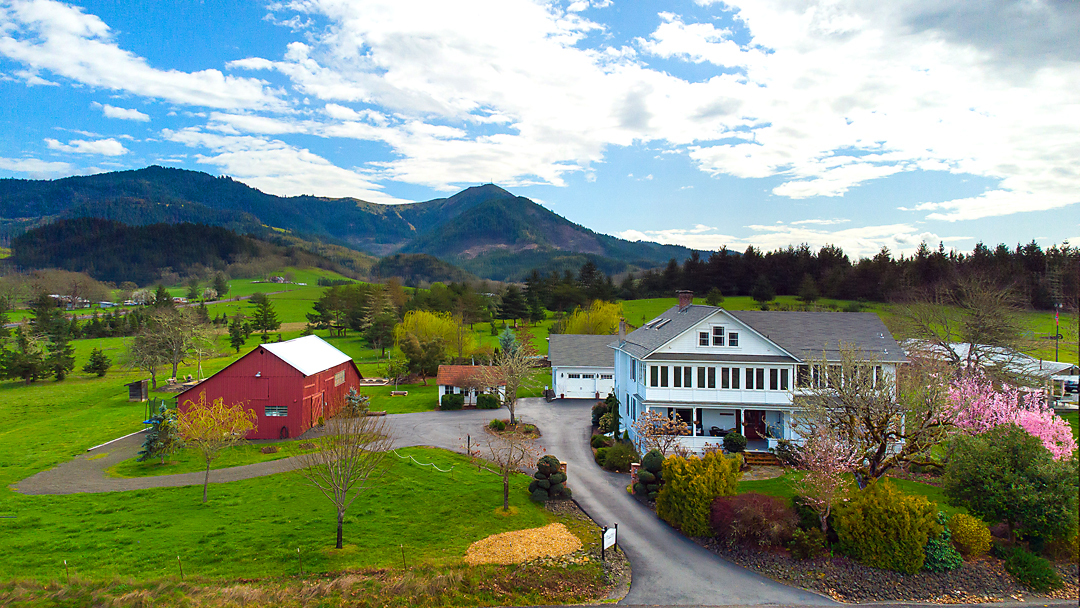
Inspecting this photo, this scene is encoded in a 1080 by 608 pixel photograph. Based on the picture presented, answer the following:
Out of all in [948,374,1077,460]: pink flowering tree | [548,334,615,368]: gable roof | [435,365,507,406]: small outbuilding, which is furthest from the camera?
[548,334,615,368]: gable roof

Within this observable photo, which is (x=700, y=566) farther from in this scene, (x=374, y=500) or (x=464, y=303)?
(x=464, y=303)

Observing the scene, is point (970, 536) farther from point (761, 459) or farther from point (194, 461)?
point (194, 461)

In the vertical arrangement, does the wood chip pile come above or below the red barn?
below

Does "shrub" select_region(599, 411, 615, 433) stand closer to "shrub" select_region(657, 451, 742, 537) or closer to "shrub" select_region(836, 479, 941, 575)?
"shrub" select_region(657, 451, 742, 537)

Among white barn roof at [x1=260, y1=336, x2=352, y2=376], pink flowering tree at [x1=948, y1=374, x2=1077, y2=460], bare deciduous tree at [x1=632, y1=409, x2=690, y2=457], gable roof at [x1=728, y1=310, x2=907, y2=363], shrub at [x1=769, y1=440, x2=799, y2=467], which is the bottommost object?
shrub at [x1=769, y1=440, x2=799, y2=467]

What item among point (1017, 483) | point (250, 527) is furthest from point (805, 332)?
point (250, 527)

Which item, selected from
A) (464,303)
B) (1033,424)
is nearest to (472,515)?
(1033,424)

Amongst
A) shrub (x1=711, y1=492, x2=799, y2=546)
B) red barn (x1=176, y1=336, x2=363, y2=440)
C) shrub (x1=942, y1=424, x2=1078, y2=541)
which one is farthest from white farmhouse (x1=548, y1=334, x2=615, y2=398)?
shrub (x1=942, y1=424, x2=1078, y2=541)
